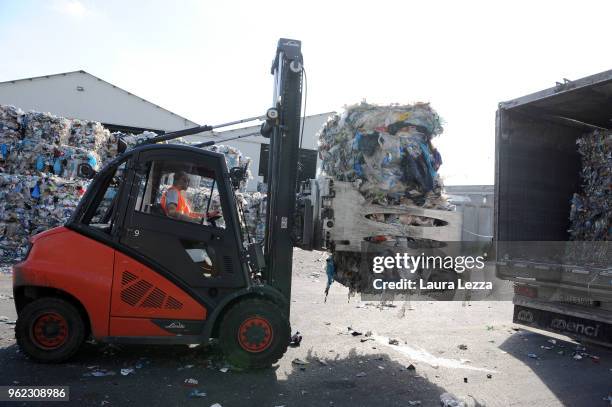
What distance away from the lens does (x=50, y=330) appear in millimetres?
4242

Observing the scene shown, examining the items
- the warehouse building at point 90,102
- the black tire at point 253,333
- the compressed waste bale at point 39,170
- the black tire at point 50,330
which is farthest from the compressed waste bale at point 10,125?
the black tire at point 253,333

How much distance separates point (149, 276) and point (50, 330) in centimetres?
104

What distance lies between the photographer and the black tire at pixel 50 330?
166 inches

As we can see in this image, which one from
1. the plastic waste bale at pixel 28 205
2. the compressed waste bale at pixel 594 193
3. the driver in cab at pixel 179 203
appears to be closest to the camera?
the driver in cab at pixel 179 203

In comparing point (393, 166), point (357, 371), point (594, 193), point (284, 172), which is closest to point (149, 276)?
point (284, 172)

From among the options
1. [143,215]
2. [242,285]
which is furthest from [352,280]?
[143,215]

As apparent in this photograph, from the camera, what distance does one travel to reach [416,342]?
5785 millimetres

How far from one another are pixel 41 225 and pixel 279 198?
8833mm

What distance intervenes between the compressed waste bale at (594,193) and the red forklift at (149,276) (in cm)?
443

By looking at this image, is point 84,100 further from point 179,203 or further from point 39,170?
point 179,203

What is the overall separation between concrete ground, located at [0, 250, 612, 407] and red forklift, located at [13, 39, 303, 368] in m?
0.31

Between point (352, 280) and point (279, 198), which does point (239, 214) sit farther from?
point (352, 280)

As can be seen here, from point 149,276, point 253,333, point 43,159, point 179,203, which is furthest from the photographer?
point 43,159

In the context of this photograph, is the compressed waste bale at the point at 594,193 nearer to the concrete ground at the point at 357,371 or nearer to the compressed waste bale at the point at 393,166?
the concrete ground at the point at 357,371
